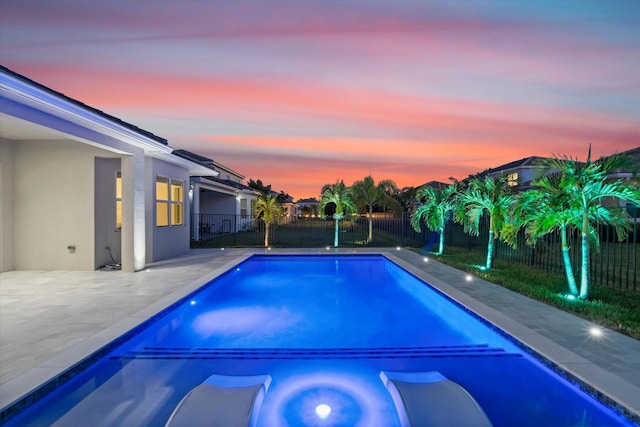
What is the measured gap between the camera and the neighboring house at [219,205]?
19.2 metres

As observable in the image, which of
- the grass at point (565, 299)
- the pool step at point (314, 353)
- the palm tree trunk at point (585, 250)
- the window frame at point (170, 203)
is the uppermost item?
the window frame at point (170, 203)

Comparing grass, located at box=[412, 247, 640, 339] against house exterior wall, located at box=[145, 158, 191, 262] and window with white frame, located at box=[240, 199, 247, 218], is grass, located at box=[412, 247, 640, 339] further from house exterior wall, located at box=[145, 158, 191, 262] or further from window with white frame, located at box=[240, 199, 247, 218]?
window with white frame, located at box=[240, 199, 247, 218]

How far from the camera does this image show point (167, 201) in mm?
12188

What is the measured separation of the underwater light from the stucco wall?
9.12m

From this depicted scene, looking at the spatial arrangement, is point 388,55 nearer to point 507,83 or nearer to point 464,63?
point 464,63

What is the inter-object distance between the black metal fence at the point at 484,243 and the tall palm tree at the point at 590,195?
319mm

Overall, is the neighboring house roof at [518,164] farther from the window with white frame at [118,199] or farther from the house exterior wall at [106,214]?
the house exterior wall at [106,214]

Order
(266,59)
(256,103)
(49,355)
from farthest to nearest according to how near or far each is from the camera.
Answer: (256,103)
(266,59)
(49,355)

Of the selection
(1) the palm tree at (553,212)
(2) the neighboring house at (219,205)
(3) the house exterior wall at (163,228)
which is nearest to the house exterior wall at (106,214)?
(3) the house exterior wall at (163,228)

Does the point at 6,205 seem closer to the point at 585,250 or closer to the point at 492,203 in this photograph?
the point at 492,203

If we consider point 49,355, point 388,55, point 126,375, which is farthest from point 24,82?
point 388,55

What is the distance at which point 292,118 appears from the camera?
66.9 feet

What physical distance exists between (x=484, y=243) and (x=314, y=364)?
14.5 m

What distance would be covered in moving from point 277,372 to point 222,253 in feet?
33.8
